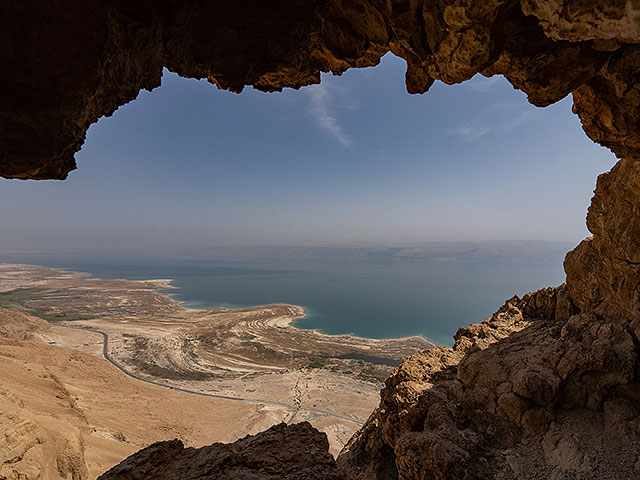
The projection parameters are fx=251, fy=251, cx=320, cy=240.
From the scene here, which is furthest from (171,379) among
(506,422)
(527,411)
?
(527,411)

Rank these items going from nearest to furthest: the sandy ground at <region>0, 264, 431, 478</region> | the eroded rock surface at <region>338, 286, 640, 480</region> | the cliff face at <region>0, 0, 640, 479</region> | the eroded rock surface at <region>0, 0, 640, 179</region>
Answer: the eroded rock surface at <region>0, 0, 640, 179</region>
the cliff face at <region>0, 0, 640, 479</region>
the eroded rock surface at <region>338, 286, 640, 480</region>
the sandy ground at <region>0, 264, 431, 478</region>

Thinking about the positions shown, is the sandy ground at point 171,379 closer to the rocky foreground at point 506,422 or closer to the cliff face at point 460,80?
the rocky foreground at point 506,422

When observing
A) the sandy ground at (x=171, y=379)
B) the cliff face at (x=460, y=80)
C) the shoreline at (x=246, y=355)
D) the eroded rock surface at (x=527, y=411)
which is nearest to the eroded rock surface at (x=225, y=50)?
the cliff face at (x=460, y=80)

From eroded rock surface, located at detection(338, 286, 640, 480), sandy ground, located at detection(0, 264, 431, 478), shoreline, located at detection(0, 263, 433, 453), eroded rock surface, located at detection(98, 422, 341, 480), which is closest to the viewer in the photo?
eroded rock surface, located at detection(98, 422, 341, 480)

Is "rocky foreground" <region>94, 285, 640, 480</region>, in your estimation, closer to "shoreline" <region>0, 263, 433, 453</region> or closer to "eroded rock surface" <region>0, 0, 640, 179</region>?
"eroded rock surface" <region>0, 0, 640, 179</region>

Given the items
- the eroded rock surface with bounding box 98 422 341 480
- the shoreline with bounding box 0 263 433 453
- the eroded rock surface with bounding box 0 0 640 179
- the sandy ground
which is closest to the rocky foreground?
the eroded rock surface with bounding box 98 422 341 480

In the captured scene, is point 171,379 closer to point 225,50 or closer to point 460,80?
point 225,50

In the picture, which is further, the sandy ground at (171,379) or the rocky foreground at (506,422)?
the sandy ground at (171,379)

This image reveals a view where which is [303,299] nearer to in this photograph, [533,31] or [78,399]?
[78,399]
